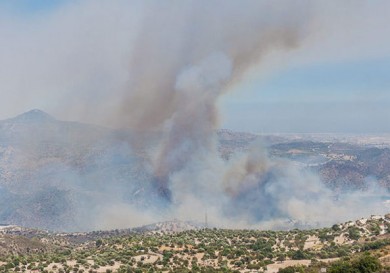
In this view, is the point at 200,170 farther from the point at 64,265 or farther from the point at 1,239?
the point at 64,265

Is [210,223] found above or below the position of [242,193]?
below

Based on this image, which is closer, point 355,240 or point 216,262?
point 216,262

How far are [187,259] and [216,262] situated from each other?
338 centimetres

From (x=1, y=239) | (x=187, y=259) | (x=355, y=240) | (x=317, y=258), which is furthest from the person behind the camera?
(x=1, y=239)

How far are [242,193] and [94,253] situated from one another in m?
119

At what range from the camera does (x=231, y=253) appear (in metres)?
57.6

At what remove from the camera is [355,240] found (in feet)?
197

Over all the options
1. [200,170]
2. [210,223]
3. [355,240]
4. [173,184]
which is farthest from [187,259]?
[173,184]

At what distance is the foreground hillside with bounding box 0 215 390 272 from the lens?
50906 millimetres

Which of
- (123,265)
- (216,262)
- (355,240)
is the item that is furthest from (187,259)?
(355,240)

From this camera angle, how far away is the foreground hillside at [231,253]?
167 ft

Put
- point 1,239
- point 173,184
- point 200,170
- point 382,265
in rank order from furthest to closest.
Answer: point 173,184
point 200,170
point 1,239
point 382,265

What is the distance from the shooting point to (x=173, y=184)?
7205 inches

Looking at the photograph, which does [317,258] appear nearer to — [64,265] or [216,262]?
[216,262]
